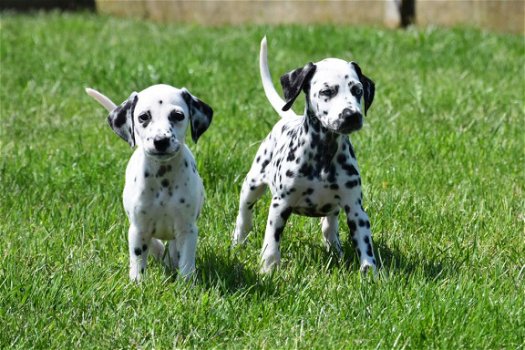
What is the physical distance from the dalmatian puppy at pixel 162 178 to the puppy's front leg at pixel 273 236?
0.40 meters

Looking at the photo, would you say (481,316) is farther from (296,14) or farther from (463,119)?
(296,14)

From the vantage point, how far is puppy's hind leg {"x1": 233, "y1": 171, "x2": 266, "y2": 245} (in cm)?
541

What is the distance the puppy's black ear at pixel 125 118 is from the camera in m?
4.60

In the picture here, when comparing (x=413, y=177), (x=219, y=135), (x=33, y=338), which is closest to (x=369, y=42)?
(x=219, y=135)

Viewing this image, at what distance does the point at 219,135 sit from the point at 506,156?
218 centimetres

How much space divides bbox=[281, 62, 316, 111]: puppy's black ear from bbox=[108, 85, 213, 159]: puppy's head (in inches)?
16.7

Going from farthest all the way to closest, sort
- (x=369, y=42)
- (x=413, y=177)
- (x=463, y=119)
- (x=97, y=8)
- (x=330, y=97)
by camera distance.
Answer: (x=97, y=8), (x=369, y=42), (x=463, y=119), (x=413, y=177), (x=330, y=97)

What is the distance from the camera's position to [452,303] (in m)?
4.39

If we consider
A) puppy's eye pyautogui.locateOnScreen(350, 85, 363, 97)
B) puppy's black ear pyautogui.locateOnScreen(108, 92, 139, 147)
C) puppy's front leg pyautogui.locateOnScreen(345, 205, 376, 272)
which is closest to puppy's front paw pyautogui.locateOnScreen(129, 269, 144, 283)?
puppy's black ear pyautogui.locateOnScreen(108, 92, 139, 147)

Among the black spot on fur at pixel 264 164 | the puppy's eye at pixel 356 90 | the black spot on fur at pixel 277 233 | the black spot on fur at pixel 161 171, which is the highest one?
the puppy's eye at pixel 356 90

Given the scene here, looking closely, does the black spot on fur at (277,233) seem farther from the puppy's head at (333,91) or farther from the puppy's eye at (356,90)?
the puppy's eye at (356,90)

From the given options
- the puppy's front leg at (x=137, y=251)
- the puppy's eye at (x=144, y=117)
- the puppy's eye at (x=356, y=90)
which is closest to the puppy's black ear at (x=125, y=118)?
the puppy's eye at (x=144, y=117)

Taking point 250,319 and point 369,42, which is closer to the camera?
point 250,319

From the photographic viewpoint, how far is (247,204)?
5.44 metres
